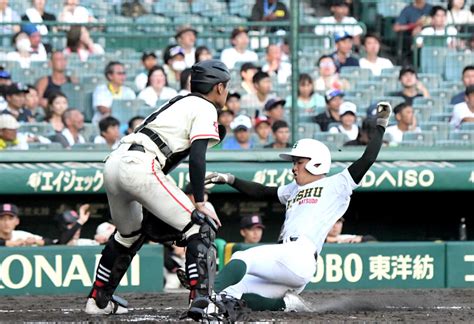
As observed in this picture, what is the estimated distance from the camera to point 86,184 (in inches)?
455

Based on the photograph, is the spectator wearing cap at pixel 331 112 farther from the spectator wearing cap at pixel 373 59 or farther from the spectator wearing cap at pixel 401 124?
the spectator wearing cap at pixel 373 59

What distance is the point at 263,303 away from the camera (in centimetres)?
788

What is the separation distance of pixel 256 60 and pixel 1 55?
260 cm

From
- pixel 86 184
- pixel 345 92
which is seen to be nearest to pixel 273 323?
pixel 86 184

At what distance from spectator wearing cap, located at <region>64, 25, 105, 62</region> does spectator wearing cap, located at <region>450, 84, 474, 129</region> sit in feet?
12.0

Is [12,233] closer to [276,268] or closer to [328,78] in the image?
[328,78]

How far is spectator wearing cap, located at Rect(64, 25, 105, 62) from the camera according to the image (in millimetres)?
12508

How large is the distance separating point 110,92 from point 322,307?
452 centimetres

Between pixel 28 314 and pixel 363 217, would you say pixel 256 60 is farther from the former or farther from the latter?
pixel 28 314

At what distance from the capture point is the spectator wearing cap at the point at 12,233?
35.6ft

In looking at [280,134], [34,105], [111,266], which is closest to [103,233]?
[34,105]

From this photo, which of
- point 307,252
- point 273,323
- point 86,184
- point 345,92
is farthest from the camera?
point 345,92

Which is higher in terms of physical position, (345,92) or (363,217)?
(345,92)

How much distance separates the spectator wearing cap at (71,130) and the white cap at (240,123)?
1.46 m
